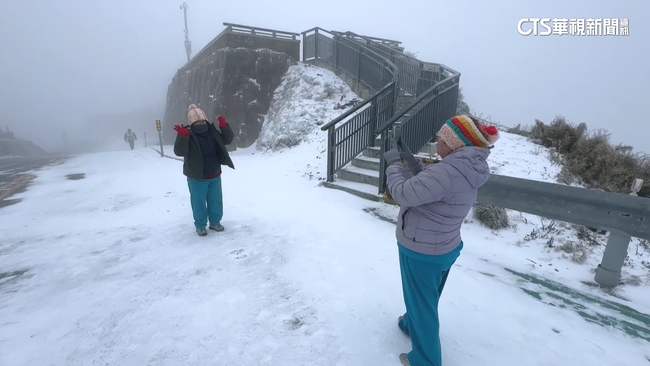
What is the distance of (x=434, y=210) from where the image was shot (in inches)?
73.6

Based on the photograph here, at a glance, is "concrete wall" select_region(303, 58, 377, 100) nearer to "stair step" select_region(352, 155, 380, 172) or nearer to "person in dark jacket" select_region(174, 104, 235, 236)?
"stair step" select_region(352, 155, 380, 172)

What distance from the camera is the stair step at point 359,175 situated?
6.19 metres

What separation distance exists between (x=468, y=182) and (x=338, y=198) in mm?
4204

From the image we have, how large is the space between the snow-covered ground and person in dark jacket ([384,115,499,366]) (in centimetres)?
52

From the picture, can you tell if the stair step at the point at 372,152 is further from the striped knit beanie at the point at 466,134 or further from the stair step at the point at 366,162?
the striped knit beanie at the point at 466,134

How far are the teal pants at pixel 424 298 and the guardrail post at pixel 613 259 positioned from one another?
231cm

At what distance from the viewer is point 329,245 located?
4066 mm

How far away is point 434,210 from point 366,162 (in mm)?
4927

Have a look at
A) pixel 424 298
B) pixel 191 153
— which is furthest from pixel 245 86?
pixel 424 298

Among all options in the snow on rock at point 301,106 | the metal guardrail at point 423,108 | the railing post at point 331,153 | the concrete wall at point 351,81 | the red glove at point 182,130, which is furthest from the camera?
the concrete wall at point 351,81

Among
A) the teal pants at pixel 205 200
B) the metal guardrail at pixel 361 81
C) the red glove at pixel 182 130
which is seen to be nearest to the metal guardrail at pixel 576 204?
the metal guardrail at pixel 361 81

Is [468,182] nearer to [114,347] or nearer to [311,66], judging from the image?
[114,347]

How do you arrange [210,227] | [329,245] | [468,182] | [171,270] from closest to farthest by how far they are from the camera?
[468,182] → [171,270] → [329,245] → [210,227]

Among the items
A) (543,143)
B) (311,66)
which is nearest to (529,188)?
(543,143)
